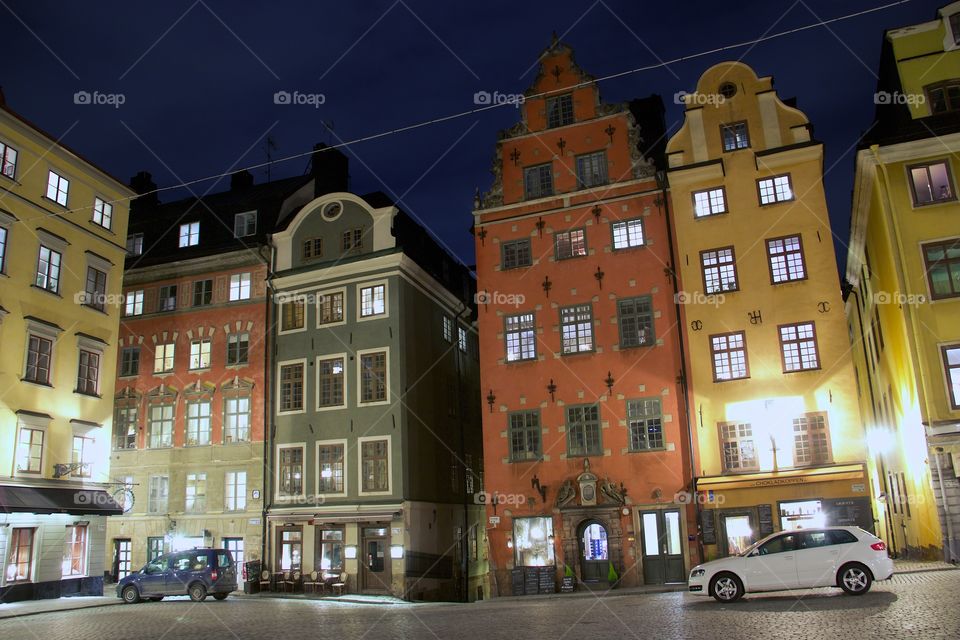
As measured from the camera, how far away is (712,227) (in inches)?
1203

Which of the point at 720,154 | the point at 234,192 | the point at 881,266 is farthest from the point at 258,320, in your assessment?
the point at 881,266

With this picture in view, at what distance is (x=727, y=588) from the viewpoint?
18672 millimetres

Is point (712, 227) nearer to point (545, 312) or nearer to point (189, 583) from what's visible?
point (545, 312)

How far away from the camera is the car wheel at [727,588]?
18641 mm

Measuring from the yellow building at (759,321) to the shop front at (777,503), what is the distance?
1.3 inches

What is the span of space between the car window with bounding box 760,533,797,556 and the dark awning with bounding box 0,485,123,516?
2313 cm

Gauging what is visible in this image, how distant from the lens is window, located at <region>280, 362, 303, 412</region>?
119 ft

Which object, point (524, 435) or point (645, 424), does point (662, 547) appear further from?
point (524, 435)

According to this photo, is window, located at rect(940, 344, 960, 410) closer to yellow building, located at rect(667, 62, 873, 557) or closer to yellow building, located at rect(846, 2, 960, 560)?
yellow building, located at rect(846, 2, 960, 560)

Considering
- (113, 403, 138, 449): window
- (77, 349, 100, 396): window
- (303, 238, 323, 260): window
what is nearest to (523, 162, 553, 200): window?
(303, 238, 323, 260): window

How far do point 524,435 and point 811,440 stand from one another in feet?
33.5

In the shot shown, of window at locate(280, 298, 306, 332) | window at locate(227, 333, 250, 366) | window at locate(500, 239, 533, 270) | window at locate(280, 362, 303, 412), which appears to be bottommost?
window at locate(280, 362, 303, 412)

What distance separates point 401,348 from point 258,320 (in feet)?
24.0

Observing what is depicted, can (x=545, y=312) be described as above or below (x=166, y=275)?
below
